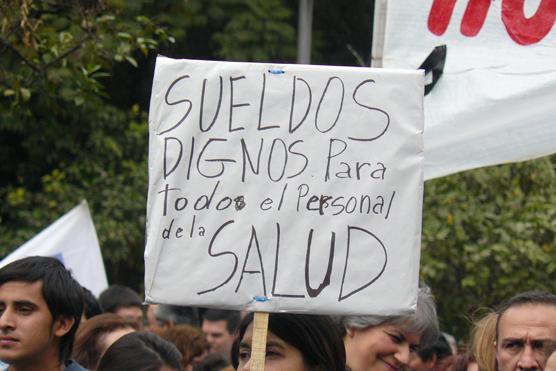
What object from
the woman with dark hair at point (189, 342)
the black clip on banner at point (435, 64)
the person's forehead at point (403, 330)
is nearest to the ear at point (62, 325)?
the person's forehead at point (403, 330)

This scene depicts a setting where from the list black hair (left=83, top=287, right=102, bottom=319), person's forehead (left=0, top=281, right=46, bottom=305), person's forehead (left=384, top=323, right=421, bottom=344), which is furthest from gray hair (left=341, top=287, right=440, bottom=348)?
black hair (left=83, top=287, right=102, bottom=319)

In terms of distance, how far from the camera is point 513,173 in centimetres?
906

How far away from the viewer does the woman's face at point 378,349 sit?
5195 millimetres

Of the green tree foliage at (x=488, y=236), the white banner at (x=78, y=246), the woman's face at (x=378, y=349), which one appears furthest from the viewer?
the white banner at (x=78, y=246)

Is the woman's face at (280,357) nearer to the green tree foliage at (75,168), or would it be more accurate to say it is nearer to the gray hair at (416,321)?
the gray hair at (416,321)

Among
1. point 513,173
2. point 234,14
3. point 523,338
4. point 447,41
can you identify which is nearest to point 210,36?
point 234,14

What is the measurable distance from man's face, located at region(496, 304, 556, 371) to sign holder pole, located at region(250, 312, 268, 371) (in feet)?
3.31

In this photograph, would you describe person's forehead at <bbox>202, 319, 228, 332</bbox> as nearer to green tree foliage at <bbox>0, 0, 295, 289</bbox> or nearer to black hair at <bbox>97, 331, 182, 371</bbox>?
green tree foliage at <bbox>0, 0, 295, 289</bbox>

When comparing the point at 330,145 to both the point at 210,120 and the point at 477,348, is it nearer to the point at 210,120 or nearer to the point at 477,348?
the point at 210,120

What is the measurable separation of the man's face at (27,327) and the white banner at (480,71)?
1601 mm

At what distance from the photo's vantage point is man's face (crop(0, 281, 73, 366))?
471cm

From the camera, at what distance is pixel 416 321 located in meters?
5.25

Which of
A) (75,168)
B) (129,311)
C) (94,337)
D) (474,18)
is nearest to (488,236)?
(129,311)

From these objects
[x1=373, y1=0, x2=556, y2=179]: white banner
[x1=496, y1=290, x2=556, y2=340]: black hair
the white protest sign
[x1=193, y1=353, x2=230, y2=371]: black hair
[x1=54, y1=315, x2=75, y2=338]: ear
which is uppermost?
[x1=373, y1=0, x2=556, y2=179]: white banner
